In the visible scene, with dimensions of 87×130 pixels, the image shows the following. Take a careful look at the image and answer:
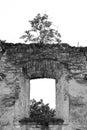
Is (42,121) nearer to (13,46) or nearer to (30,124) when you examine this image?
(30,124)

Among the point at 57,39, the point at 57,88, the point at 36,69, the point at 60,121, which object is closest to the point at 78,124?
the point at 60,121

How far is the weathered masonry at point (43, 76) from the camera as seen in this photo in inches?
376

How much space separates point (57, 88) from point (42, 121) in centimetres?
107

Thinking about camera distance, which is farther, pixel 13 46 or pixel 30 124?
pixel 13 46

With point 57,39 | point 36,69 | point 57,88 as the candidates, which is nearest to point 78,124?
point 57,88

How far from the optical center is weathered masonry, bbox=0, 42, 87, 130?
954cm

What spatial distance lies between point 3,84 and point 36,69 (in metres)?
1.08

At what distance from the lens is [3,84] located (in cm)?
991

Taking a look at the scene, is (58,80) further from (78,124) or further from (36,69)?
(78,124)

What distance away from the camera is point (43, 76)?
9.79 metres

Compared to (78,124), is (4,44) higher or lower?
higher

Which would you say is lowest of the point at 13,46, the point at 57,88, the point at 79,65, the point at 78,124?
the point at 78,124

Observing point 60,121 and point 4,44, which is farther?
point 4,44

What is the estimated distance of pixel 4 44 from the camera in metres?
10.2
